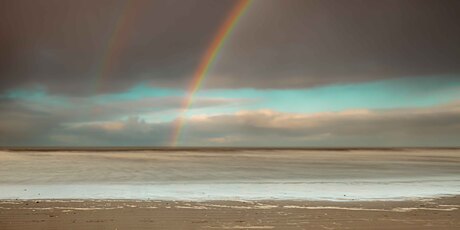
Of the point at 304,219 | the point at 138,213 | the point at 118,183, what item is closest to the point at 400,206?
the point at 304,219

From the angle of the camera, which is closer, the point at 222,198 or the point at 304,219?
the point at 304,219

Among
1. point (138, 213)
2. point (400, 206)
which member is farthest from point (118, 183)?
point (400, 206)

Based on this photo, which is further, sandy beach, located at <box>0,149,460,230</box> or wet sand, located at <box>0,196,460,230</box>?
sandy beach, located at <box>0,149,460,230</box>

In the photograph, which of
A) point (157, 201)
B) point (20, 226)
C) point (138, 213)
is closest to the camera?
point (20, 226)

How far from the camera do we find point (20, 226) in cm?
1085

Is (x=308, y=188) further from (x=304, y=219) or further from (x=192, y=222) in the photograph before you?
(x=192, y=222)

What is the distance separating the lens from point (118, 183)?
78.3ft

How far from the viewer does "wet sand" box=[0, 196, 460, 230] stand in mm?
11047

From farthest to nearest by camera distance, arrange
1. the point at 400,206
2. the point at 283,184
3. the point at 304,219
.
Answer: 1. the point at 283,184
2. the point at 400,206
3. the point at 304,219

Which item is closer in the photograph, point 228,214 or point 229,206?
point 228,214

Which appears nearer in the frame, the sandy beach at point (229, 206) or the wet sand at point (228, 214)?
the wet sand at point (228, 214)

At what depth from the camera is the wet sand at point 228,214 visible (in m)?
11.0

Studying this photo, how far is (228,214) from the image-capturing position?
12.8m

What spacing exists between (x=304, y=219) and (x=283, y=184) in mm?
11757
